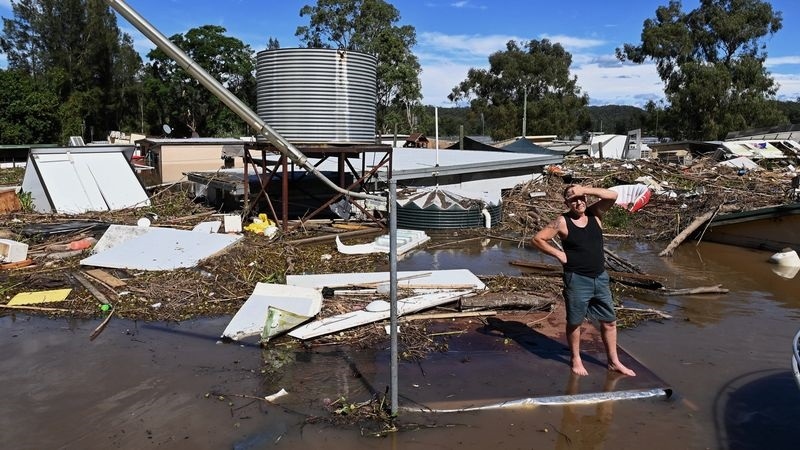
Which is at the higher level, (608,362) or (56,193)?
(56,193)

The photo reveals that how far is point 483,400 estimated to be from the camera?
5020 mm

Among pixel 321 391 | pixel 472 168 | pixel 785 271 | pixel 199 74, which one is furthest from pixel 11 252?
pixel 785 271

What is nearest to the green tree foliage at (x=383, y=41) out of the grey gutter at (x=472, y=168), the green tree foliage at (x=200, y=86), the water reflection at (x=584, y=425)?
the green tree foliage at (x=200, y=86)

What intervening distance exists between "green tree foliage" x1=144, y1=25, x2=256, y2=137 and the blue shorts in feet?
171

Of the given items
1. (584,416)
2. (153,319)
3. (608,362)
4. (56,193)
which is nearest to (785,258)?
(608,362)

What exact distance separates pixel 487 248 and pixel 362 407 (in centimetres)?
802

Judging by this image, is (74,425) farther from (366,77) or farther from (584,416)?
(366,77)

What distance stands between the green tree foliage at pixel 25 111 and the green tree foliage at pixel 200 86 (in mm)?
10690

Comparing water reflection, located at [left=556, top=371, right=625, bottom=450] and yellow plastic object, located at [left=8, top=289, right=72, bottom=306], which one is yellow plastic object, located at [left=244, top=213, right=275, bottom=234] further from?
water reflection, located at [left=556, top=371, right=625, bottom=450]

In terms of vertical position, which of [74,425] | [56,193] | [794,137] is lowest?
[74,425]

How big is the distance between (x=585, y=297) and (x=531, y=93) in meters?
58.6

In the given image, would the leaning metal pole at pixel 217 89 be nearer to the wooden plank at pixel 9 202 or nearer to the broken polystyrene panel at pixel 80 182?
the broken polystyrene panel at pixel 80 182

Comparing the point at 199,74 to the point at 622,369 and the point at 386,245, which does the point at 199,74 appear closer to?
the point at 622,369

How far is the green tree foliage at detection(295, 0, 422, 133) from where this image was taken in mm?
46031
